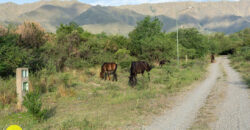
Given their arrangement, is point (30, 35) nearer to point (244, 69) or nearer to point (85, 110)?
point (85, 110)

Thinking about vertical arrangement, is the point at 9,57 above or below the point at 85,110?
above

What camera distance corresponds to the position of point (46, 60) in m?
17.8

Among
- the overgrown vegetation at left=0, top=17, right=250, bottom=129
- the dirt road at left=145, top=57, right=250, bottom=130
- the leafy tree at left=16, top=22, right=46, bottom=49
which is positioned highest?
the leafy tree at left=16, top=22, right=46, bottom=49

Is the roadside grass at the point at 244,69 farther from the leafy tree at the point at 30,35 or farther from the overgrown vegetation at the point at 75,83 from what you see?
the leafy tree at the point at 30,35

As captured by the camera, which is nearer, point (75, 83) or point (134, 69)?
point (134, 69)

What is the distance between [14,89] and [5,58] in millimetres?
3239

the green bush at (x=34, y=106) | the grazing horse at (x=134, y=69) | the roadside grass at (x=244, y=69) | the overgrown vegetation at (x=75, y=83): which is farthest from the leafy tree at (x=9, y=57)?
the roadside grass at (x=244, y=69)

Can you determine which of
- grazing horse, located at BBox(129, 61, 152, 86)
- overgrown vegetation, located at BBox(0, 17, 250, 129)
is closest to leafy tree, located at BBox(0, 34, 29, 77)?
overgrown vegetation, located at BBox(0, 17, 250, 129)

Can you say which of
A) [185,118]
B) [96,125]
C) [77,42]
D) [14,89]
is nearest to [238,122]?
[185,118]

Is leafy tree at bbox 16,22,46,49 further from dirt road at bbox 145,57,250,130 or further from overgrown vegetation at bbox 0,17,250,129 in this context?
dirt road at bbox 145,57,250,130

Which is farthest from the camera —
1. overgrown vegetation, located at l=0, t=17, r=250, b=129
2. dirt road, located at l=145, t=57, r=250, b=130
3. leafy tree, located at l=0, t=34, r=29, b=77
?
leafy tree, located at l=0, t=34, r=29, b=77

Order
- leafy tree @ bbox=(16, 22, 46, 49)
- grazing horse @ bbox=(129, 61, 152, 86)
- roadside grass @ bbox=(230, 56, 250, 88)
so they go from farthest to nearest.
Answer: leafy tree @ bbox=(16, 22, 46, 49) < roadside grass @ bbox=(230, 56, 250, 88) < grazing horse @ bbox=(129, 61, 152, 86)

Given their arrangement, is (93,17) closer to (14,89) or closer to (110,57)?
(110,57)

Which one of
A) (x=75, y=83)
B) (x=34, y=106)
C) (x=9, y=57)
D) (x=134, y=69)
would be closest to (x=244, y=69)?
(x=134, y=69)
